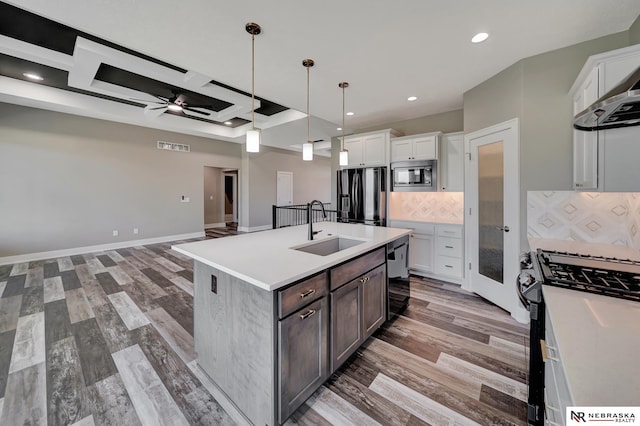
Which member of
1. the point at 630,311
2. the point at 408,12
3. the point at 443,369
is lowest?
the point at 443,369

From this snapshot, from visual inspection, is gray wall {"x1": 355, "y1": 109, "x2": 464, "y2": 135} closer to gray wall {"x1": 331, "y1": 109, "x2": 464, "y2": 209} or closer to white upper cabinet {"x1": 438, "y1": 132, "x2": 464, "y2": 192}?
gray wall {"x1": 331, "y1": 109, "x2": 464, "y2": 209}

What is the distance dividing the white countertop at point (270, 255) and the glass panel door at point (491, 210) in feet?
4.34

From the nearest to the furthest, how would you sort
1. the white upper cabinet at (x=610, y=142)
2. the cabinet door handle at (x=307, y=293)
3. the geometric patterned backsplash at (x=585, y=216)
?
1. the cabinet door handle at (x=307, y=293)
2. the white upper cabinet at (x=610, y=142)
3. the geometric patterned backsplash at (x=585, y=216)

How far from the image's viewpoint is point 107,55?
3.09 metres

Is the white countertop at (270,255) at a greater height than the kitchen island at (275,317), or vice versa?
the white countertop at (270,255)

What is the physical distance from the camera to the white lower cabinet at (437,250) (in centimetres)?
362

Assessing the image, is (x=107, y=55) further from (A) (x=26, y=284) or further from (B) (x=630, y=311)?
(B) (x=630, y=311)

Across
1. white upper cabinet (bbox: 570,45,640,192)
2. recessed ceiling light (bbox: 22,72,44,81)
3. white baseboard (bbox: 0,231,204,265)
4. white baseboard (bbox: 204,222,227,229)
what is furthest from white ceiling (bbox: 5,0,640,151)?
white baseboard (bbox: 204,222,227,229)

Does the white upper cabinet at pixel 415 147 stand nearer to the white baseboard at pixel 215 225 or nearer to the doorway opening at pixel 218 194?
the doorway opening at pixel 218 194

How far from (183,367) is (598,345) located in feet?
8.09

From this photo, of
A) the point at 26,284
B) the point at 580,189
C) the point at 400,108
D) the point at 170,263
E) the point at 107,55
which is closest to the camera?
the point at 580,189

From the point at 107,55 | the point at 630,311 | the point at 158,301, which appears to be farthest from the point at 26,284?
the point at 630,311

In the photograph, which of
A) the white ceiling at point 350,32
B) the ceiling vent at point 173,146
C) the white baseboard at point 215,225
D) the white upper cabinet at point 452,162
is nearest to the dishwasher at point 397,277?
the white upper cabinet at point 452,162

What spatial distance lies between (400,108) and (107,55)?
13.7 feet
